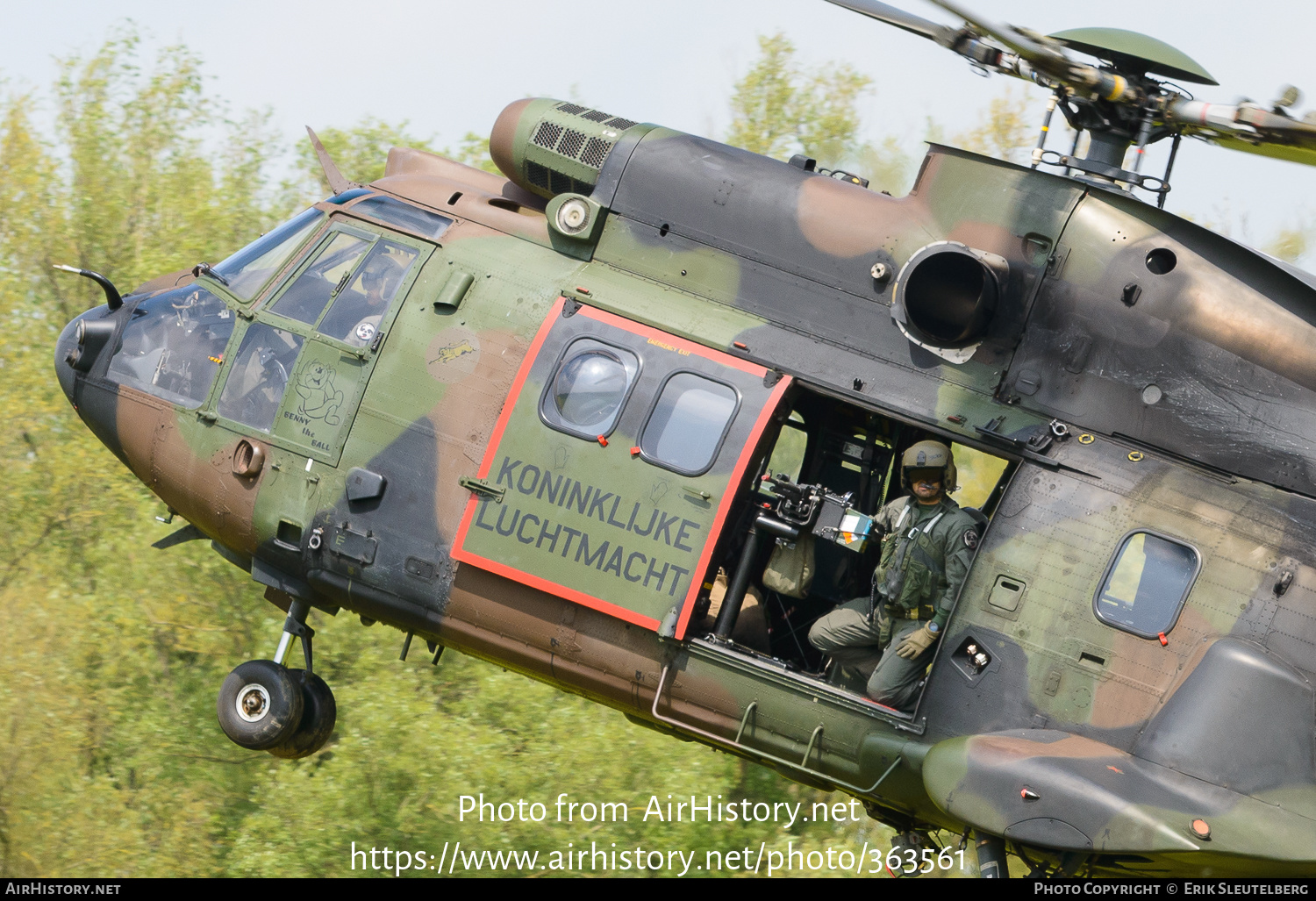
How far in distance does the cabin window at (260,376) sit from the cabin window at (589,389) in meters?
1.64

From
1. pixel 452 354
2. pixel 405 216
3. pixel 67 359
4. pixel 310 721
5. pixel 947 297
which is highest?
pixel 947 297

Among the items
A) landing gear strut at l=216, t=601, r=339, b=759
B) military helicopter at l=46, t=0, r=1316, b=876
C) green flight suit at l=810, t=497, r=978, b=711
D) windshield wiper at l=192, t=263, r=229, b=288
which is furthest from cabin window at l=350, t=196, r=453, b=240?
green flight suit at l=810, t=497, r=978, b=711

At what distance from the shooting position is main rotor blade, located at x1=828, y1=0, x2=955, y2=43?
684cm

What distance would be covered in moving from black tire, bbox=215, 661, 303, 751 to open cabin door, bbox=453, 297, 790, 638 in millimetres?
1482

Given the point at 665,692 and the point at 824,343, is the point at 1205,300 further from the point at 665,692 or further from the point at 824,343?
the point at 665,692

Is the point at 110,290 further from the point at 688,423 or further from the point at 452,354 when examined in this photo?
the point at 688,423

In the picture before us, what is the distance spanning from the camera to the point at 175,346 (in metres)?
8.26

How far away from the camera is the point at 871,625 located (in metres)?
7.35

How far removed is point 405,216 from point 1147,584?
187 inches

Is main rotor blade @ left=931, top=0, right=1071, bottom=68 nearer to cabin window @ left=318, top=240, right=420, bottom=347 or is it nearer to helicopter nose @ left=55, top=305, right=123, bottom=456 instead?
cabin window @ left=318, top=240, right=420, bottom=347

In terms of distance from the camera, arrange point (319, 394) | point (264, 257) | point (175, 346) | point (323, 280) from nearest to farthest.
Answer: point (319, 394) → point (323, 280) → point (175, 346) → point (264, 257)

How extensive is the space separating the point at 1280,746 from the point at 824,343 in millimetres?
3006

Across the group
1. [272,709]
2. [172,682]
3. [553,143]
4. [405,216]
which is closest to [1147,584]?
[553,143]
